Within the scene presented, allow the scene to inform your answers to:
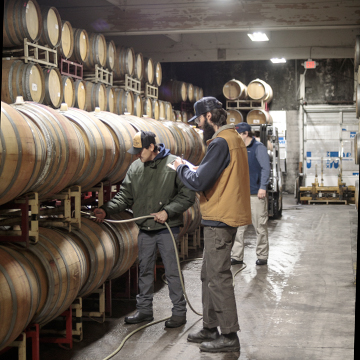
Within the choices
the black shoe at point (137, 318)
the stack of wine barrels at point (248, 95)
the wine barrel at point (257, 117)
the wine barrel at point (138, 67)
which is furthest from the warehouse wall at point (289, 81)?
the black shoe at point (137, 318)

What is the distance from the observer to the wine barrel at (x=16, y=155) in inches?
133

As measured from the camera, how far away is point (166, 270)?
5.04 m

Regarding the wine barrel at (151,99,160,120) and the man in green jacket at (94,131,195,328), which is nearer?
the man in green jacket at (94,131,195,328)

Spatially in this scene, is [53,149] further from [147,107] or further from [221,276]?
[147,107]

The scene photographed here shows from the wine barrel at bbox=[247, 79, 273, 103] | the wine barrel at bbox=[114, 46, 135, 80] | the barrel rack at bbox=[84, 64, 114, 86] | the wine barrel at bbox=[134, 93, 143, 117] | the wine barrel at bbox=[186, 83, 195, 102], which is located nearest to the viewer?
the barrel rack at bbox=[84, 64, 114, 86]

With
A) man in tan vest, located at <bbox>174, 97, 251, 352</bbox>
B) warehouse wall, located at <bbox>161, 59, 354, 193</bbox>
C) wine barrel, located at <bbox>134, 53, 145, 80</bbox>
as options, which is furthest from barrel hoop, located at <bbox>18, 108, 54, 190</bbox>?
warehouse wall, located at <bbox>161, 59, 354, 193</bbox>

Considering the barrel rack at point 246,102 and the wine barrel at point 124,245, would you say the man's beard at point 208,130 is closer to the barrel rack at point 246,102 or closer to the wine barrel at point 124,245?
the wine barrel at point 124,245

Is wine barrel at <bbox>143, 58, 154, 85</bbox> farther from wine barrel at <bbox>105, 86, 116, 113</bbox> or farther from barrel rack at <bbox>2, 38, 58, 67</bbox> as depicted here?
barrel rack at <bbox>2, 38, 58, 67</bbox>

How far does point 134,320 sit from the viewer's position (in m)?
5.04

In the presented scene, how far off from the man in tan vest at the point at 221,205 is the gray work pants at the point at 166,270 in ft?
2.21

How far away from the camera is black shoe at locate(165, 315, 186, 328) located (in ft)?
16.2

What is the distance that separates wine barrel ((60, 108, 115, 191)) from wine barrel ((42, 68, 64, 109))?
2151 millimetres

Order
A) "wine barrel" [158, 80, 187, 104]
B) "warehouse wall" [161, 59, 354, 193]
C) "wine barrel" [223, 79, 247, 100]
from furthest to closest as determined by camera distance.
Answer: "warehouse wall" [161, 59, 354, 193] < "wine barrel" [223, 79, 247, 100] < "wine barrel" [158, 80, 187, 104]

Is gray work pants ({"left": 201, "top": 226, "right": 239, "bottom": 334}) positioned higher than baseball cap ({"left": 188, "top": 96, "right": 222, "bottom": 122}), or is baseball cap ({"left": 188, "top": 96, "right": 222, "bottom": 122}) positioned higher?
baseball cap ({"left": 188, "top": 96, "right": 222, "bottom": 122})
